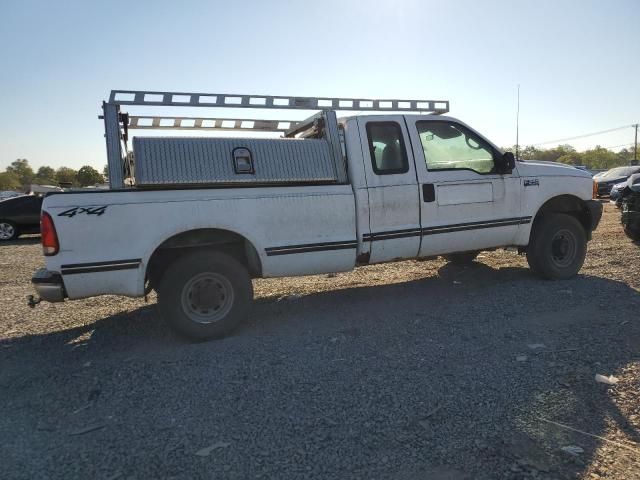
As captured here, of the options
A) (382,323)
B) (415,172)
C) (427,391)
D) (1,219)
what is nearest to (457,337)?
(382,323)

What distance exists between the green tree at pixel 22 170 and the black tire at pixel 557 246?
118 metres

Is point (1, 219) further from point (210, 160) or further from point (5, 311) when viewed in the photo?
point (210, 160)

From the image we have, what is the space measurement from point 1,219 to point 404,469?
15.6 m

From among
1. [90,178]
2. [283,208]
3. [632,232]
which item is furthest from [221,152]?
[90,178]

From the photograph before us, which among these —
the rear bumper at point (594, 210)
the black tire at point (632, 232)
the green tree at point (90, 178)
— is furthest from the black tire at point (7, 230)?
the black tire at point (632, 232)

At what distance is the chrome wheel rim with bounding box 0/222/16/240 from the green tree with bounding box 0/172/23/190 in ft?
310

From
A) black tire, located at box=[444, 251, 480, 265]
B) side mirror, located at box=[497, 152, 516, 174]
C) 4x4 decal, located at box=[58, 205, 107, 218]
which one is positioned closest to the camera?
4x4 decal, located at box=[58, 205, 107, 218]

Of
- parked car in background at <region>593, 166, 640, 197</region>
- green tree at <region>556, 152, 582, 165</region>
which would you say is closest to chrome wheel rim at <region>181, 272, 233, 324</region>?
parked car in background at <region>593, 166, 640, 197</region>

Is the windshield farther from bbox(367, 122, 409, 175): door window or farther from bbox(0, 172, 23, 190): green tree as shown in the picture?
bbox(0, 172, 23, 190): green tree

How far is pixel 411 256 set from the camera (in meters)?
5.52

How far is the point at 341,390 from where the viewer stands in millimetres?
3400

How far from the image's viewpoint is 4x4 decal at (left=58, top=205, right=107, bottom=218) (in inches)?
162

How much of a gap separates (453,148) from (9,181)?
114518mm

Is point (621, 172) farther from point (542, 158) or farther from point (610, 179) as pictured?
point (542, 158)
